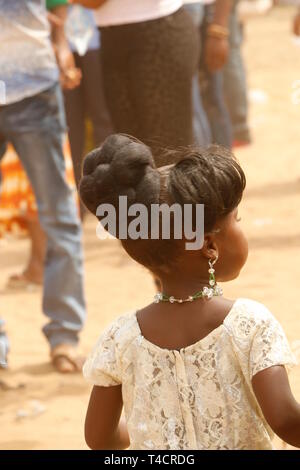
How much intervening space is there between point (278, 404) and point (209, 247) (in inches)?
13.4

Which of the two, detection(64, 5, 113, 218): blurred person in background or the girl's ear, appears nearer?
the girl's ear

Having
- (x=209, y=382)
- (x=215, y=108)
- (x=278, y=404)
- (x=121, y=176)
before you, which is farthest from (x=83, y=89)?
(x=278, y=404)

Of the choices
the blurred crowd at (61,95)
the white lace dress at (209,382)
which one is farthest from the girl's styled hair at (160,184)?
the blurred crowd at (61,95)

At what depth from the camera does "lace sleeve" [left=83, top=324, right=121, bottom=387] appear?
246 centimetres

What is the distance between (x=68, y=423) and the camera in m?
4.07

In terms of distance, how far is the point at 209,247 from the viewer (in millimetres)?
2412

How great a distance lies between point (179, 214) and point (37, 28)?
2.17 m

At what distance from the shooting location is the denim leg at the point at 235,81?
898 cm

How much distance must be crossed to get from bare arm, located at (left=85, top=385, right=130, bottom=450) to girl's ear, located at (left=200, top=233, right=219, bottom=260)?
0.33 metres

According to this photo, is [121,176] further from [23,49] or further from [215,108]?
[215,108]

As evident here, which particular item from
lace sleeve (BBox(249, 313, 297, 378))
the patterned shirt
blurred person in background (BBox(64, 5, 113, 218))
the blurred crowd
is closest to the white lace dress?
lace sleeve (BBox(249, 313, 297, 378))

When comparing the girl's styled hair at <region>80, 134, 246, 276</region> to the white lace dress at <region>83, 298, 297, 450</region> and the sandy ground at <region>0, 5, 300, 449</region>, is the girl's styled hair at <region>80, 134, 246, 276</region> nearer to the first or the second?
the white lace dress at <region>83, 298, 297, 450</region>
